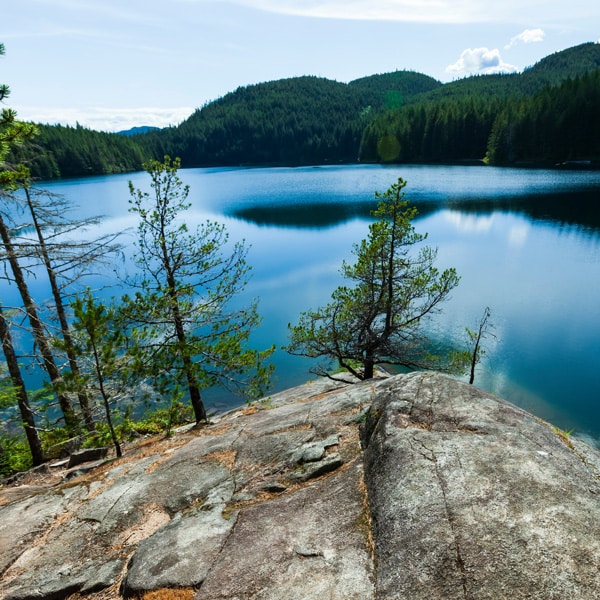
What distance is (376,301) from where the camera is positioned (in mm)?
19328

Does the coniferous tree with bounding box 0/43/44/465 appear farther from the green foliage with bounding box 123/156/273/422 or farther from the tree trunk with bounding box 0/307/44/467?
the green foliage with bounding box 123/156/273/422

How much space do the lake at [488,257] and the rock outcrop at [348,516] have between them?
1618cm

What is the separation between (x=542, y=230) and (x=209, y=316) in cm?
5638

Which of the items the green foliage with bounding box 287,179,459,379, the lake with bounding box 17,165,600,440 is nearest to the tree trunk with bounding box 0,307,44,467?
the lake with bounding box 17,165,600,440

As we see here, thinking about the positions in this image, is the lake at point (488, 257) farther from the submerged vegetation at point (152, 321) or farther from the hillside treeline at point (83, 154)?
the hillside treeline at point (83, 154)

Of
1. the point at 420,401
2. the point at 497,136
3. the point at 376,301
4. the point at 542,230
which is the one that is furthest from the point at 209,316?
A: the point at 497,136

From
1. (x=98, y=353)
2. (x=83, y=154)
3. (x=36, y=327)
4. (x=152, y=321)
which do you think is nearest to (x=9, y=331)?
(x=36, y=327)

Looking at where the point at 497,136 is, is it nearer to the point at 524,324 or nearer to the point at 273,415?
the point at 524,324

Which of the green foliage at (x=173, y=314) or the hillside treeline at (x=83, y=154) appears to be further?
the hillside treeline at (x=83, y=154)

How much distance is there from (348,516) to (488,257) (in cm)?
4861

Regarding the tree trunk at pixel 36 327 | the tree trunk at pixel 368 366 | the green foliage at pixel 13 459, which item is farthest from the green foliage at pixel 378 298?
the green foliage at pixel 13 459

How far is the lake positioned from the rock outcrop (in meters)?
16.2

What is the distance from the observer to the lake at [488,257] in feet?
83.3

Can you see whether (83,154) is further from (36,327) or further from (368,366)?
(368,366)
